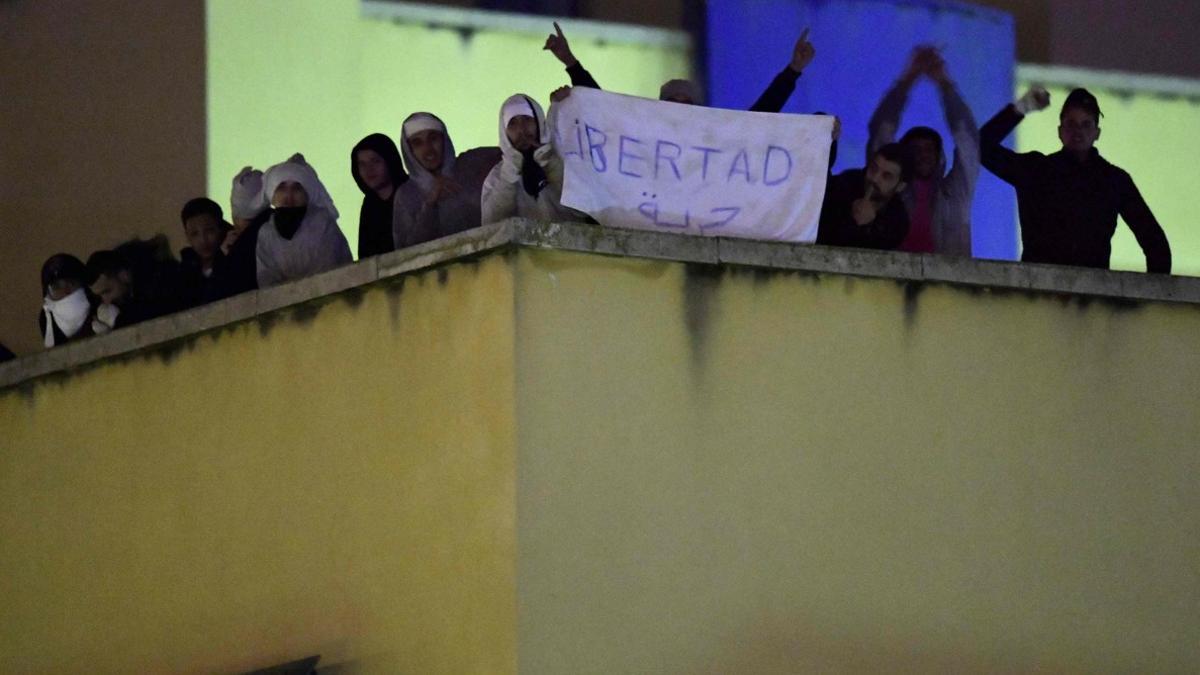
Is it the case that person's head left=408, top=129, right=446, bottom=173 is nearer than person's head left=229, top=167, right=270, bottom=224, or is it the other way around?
person's head left=408, top=129, right=446, bottom=173

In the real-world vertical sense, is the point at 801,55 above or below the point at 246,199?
above

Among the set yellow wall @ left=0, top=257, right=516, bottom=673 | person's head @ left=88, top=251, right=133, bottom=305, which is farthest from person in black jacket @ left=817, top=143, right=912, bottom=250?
person's head @ left=88, top=251, right=133, bottom=305

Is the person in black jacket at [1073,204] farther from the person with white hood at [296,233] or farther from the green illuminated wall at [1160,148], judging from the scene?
the green illuminated wall at [1160,148]

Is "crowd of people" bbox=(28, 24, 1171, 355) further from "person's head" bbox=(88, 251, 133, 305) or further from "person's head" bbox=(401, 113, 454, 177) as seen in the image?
"person's head" bbox=(88, 251, 133, 305)

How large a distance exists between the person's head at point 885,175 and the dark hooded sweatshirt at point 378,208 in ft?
6.33

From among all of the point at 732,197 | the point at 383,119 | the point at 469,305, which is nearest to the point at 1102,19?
the point at 383,119

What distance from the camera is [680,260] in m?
11.5

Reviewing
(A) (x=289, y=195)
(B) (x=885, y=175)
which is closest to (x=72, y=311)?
(A) (x=289, y=195)

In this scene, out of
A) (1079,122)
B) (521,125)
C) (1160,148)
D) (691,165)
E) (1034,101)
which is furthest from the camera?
(1160,148)

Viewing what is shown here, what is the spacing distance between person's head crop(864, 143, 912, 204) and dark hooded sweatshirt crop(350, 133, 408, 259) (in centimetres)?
193

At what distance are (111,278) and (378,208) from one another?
1.85 metres

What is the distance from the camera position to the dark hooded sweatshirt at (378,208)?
12.4 m

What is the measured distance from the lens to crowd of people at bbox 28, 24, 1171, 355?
1180 centimetres

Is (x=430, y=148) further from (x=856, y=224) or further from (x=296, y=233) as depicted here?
(x=856, y=224)
